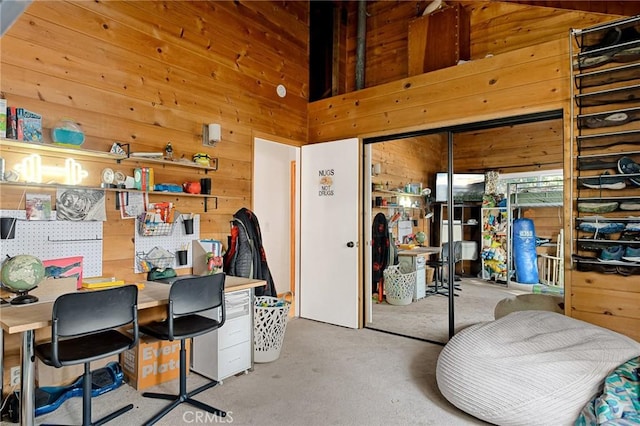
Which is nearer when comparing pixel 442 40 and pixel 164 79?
pixel 164 79

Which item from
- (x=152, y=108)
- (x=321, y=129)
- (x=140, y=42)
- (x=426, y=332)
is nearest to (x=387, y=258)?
(x=426, y=332)

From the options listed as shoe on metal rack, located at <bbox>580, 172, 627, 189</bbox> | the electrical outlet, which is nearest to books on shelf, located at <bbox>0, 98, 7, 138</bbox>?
the electrical outlet

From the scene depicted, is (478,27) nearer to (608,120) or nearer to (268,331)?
(608,120)

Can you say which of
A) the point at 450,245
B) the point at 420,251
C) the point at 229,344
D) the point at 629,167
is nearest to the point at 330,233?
the point at 420,251

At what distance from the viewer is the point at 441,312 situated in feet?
13.9

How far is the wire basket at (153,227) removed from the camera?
9.78 ft

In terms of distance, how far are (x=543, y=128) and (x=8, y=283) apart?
3955mm

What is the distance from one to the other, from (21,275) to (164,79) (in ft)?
6.09

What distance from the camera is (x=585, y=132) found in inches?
114

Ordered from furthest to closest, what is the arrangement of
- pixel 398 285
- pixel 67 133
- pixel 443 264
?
pixel 398 285 < pixel 443 264 < pixel 67 133

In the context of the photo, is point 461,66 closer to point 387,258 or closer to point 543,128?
point 543,128

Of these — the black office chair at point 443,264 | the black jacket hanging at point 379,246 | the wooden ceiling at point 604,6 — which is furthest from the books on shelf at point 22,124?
the wooden ceiling at point 604,6

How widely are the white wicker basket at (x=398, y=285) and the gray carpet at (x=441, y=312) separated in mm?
119

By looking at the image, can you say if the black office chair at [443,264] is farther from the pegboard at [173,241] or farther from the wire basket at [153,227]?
the wire basket at [153,227]
